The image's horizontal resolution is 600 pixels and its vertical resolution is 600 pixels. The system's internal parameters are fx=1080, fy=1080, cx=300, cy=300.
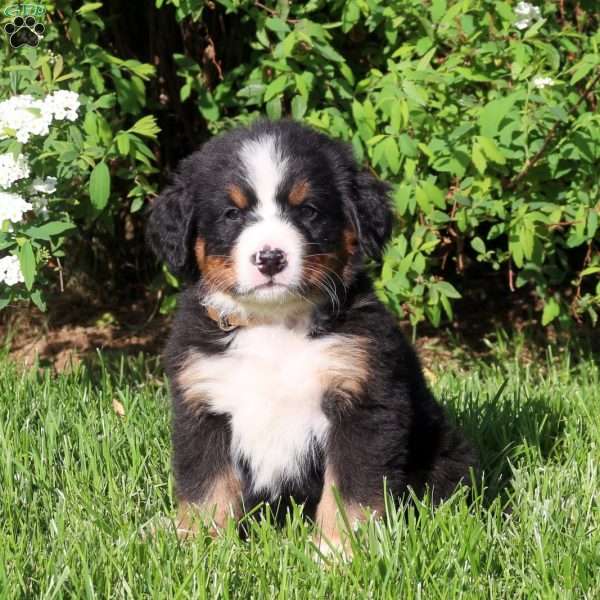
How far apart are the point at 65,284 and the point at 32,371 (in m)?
2.23

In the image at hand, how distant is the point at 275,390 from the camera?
3.56 metres

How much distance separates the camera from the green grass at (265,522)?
303 centimetres

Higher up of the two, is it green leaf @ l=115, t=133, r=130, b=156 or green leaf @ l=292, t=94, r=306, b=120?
green leaf @ l=292, t=94, r=306, b=120

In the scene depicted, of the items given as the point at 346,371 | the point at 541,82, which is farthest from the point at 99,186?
the point at 541,82

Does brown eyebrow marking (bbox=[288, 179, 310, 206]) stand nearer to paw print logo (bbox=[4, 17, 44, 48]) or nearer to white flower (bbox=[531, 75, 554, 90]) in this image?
white flower (bbox=[531, 75, 554, 90])

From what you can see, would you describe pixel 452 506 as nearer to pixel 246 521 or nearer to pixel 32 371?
pixel 246 521

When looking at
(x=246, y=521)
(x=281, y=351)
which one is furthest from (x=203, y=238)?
(x=246, y=521)

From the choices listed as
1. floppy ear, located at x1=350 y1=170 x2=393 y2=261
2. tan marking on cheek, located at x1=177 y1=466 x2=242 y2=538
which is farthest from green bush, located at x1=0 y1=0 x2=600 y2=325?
tan marking on cheek, located at x1=177 y1=466 x2=242 y2=538

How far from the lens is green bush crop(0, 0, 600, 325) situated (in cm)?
501

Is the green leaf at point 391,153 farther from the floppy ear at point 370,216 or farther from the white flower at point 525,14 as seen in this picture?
the floppy ear at point 370,216

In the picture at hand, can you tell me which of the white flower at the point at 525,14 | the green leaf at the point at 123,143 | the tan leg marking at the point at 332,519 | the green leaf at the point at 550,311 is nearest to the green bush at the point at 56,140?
the green leaf at the point at 123,143

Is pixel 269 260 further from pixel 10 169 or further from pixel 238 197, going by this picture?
pixel 10 169

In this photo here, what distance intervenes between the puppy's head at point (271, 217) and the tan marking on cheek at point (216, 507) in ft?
2.04

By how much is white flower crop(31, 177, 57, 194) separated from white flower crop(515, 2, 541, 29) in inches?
90.5
